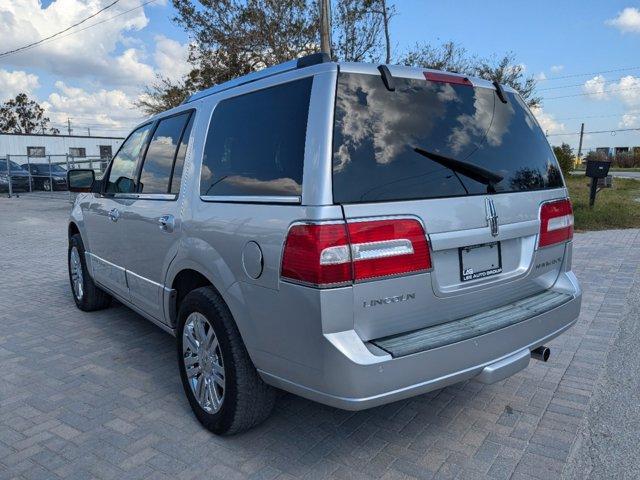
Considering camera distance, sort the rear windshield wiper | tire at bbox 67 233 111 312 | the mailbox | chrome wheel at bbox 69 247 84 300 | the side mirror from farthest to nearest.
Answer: the mailbox
chrome wheel at bbox 69 247 84 300
tire at bbox 67 233 111 312
the side mirror
the rear windshield wiper

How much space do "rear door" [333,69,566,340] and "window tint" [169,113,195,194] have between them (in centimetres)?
139

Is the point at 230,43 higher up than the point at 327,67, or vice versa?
the point at 230,43

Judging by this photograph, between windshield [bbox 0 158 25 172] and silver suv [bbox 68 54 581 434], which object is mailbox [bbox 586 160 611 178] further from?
windshield [bbox 0 158 25 172]

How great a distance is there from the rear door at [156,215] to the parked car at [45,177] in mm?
24309

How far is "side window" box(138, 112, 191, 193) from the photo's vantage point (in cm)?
357

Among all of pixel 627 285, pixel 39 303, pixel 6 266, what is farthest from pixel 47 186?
pixel 627 285

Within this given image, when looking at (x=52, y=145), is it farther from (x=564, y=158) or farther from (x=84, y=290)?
(x=84, y=290)

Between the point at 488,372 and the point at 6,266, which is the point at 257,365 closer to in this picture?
the point at 488,372

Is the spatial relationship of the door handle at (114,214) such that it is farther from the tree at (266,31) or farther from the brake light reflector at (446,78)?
the tree at (266,31)

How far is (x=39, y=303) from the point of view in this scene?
5945mm

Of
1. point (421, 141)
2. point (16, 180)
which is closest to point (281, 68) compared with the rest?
point (421, 141)

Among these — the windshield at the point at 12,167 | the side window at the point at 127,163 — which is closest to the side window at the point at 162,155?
the side window at the point at 127,163

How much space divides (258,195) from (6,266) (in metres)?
7.21

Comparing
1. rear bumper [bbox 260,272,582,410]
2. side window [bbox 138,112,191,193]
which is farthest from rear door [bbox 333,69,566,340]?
side window [bbox 138,112,191,193]
